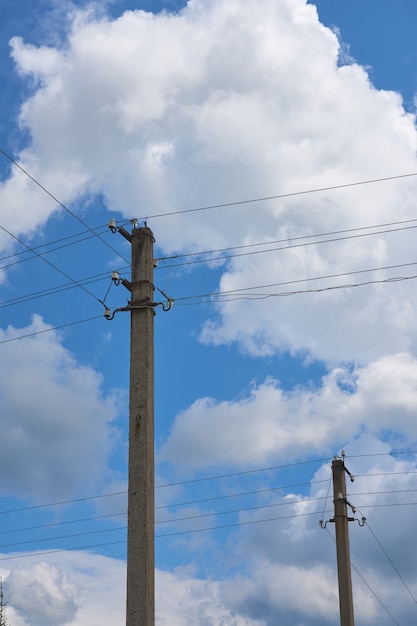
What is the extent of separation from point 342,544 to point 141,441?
14.6 metres

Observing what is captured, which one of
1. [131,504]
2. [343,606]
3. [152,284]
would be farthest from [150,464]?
[343,606]

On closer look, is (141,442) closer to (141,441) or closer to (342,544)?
(141,441)

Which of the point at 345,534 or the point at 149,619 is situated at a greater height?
the point at 345,534

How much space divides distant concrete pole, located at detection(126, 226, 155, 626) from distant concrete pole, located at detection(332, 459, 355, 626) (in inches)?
553

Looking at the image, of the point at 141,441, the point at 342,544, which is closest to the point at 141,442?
the point at 141,441

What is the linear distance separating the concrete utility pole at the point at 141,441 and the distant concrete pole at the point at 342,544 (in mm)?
14044

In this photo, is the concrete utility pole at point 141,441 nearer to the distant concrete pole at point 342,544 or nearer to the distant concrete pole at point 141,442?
the distant concrete pole at point 141,442

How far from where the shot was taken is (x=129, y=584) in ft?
43.7

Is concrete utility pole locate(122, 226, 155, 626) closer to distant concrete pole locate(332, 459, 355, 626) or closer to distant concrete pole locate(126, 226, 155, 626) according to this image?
distant concrete pole locate(126, 226, 155, 626)

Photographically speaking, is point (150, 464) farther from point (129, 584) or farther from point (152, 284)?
point (152, 284)

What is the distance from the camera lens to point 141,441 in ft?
46.9

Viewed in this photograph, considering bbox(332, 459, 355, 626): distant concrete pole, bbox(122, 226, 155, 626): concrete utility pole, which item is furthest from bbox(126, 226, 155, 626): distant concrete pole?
bbox(332, 459, 355, 626): distant concrete pole

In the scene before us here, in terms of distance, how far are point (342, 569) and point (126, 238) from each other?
47.5 ft

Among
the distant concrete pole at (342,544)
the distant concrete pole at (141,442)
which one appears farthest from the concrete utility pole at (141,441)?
the distant concrete pole at (342,544)
